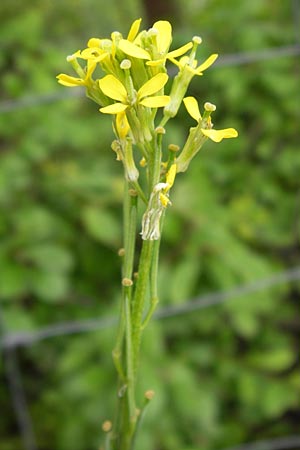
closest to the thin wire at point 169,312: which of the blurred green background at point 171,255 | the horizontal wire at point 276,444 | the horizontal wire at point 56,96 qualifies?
the blurred green background at point 171,255

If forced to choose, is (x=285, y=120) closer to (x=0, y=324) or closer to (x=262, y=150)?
(x=262, y=150)

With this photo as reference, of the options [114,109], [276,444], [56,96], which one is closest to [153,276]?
[114,109]

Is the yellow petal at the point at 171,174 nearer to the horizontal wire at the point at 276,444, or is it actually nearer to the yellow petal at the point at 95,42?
the yellow petal at the point at 95,42

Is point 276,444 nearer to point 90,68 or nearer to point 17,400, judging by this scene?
point 17,400

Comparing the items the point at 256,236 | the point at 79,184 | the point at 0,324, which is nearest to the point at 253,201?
the point at 256,236

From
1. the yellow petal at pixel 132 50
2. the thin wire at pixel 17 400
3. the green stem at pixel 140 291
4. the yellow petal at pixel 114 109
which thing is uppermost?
the yellow petal at pixel 132 50

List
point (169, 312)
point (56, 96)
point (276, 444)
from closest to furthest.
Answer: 1. point (56, 96)
2. point (169, 312)
3. point (276, 444)
